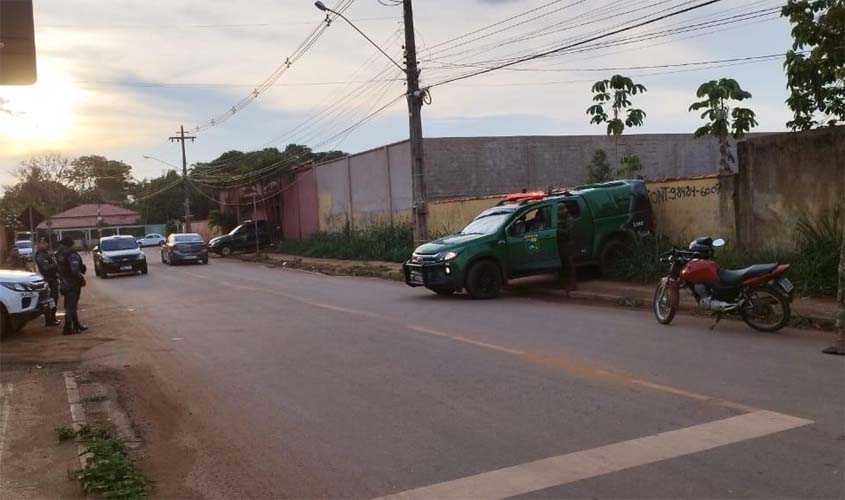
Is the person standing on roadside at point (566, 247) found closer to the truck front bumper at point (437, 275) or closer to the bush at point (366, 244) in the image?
the truck front bumper at point (437, 275)

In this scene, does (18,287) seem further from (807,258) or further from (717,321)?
(807,258)

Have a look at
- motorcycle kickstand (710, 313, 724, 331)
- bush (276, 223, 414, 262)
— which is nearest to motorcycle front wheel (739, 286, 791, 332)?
motorcycle kickstand (710, 313, 724, 331)

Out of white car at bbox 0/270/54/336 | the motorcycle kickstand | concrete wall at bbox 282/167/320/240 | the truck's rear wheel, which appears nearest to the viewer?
the motorcycle kickstand

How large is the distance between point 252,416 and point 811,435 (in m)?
4.47

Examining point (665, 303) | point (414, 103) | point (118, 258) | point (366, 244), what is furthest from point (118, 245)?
point (665, 303)

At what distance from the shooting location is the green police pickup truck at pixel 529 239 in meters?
14.6

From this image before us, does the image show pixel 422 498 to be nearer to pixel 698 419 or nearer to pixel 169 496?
pixel 169 496

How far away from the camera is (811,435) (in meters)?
5.23

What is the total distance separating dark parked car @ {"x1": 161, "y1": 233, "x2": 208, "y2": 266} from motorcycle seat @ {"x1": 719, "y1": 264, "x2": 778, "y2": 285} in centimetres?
2890

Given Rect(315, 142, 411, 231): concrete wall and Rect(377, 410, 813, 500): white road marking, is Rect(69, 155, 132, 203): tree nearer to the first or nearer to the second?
Rect(315, 142, 411, 231): concrete wall

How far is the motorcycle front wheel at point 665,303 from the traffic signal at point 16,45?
8436 millimetres

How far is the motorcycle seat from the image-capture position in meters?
9.61

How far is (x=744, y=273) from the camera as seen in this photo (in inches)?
386

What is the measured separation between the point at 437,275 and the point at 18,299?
741cm
